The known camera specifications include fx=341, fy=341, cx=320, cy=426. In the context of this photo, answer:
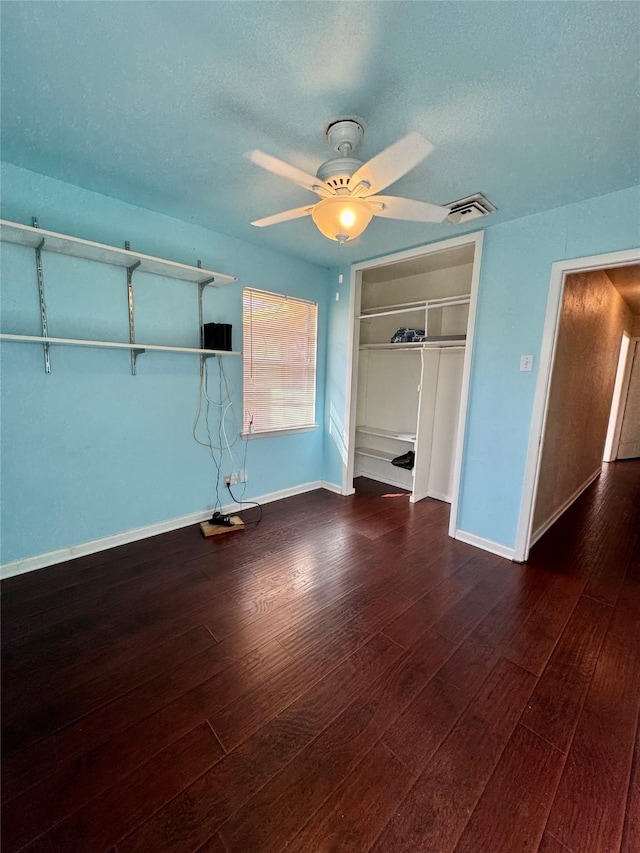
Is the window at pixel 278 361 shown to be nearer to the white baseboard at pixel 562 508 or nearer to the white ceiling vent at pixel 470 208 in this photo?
the white ceiling vent at pixel 470 208

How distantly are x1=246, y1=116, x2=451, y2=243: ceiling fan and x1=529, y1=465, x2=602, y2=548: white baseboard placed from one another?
267cm

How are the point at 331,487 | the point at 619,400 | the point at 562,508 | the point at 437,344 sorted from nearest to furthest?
the point at 437,344
the point at 562,508
the point at 331,487
the point at 619,400

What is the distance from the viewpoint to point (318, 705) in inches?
56.9

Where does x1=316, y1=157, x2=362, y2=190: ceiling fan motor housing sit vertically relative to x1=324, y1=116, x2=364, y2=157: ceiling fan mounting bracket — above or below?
below

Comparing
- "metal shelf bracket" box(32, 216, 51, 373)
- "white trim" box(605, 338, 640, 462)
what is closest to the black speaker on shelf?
"metal shelf bracket" box(32, 216, 51, 373)

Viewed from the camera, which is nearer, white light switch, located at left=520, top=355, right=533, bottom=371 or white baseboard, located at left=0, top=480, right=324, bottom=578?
white baseboard, located at left=0, top=480, right=324, bottom=578

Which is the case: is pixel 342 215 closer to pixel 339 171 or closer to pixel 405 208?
pixel 339 171

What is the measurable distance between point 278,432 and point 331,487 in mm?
1019

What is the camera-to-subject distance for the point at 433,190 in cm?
208

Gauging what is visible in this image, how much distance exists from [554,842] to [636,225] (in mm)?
2872

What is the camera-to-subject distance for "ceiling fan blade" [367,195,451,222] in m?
1.46

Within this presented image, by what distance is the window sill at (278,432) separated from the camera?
3313 mm

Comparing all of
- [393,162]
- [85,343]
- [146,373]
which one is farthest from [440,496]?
[85,343]

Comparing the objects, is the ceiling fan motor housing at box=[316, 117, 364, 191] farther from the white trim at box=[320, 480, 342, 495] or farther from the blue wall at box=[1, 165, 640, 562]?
the white trim at box=[320, 480, 342, 495]
